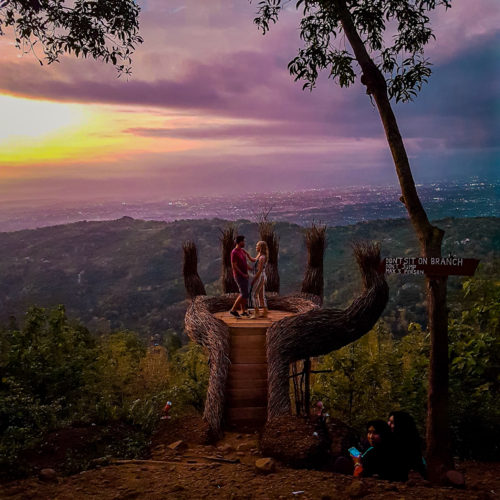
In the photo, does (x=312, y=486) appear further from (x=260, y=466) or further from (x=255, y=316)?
(x=255, y=316)

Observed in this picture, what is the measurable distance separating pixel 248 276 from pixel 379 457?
5.62m

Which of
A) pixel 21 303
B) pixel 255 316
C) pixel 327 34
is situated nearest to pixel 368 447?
pixel 255 316

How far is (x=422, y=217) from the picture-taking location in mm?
6176

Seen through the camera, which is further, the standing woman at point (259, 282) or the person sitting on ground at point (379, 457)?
the standing woman at point (259, 282)

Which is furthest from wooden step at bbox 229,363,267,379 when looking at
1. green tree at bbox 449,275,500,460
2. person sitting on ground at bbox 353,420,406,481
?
person sitting on ground at bbox 353,420,406,481

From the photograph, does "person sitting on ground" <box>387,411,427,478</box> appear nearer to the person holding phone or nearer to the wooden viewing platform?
the person holding phone

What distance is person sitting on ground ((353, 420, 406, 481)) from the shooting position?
5133mm

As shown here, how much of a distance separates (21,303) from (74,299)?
8.49 m

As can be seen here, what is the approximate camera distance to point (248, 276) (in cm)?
1044

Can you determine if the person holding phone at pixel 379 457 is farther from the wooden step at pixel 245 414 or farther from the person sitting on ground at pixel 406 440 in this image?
the wooden step at pixel 245 414

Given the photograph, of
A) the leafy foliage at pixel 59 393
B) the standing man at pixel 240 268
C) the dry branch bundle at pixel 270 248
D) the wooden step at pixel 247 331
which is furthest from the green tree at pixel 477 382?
the dry branch bundle at pixel 270 248

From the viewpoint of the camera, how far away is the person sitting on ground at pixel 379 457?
16.8 feet

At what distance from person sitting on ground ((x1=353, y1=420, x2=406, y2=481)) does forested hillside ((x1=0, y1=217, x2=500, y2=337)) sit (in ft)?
102

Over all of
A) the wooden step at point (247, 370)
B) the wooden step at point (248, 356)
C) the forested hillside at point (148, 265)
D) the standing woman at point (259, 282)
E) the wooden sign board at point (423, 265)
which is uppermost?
the wooden sign board at point (423, 265)
